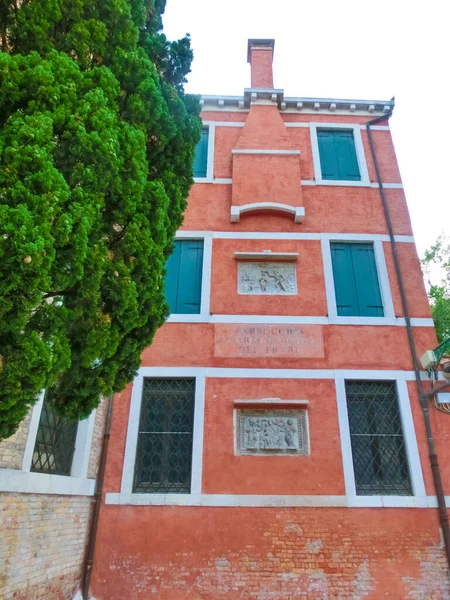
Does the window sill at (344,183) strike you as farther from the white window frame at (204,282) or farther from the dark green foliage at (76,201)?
the dark green foliage at (76,201)

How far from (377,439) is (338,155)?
6.69 m

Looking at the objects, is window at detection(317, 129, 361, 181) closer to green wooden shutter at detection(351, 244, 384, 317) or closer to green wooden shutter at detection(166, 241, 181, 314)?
green wooden shutter at detection(351, 244, 384, 317)

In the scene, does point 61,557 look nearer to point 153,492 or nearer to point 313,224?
point 153,492

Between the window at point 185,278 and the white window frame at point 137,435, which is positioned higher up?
the window at point 185,278

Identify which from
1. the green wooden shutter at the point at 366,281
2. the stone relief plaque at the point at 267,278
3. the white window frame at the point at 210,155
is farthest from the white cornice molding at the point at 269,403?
the white window frame at the point at 210,155

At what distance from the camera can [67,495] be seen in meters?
6.28

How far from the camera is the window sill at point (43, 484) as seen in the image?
4.96m

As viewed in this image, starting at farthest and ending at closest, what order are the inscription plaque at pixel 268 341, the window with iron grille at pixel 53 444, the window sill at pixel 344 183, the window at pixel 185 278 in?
the window sill at pixel 344 183, the window at pixel 185 278, the inscription plaque at pixel 268 341, the window with iron grille at pixel 53 444

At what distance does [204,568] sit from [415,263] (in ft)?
23.1

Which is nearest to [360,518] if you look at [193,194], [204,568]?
[204,568]

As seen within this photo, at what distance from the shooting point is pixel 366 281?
9.02 metres

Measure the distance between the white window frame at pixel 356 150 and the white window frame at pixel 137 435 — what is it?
5506 mm

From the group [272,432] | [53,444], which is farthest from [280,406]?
[53,444]

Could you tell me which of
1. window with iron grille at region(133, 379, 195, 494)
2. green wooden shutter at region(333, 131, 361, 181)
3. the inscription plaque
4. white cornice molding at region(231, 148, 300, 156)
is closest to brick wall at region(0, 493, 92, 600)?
window with iron grille at region(133, 379, 195, 494)
